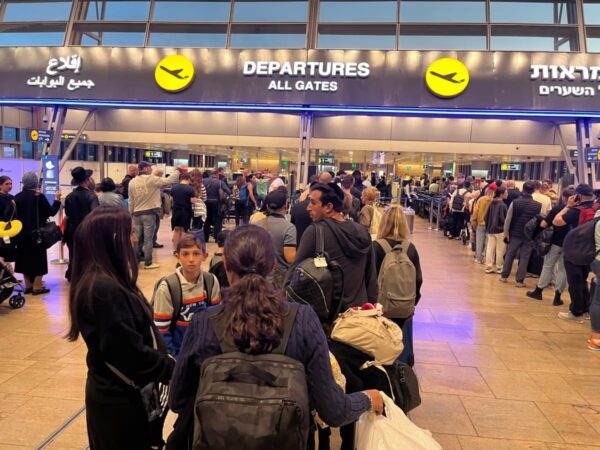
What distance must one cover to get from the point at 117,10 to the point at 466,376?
13877 millimetres

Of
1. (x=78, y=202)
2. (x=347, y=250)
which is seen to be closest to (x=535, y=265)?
(x=347, y=250)

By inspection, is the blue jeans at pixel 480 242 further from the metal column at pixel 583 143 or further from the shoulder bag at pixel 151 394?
the shoulder bag at pixel 151 394

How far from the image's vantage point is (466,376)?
4434mm

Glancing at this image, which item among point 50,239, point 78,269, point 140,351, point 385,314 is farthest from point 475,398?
point 50,239

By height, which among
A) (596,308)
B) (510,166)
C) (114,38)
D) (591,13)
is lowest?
(596,308)

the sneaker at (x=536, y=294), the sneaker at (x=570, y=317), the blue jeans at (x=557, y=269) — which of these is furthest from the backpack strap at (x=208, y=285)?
the sneaker at (x=536, y=294)

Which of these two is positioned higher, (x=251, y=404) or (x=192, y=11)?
(x=192, y=11)

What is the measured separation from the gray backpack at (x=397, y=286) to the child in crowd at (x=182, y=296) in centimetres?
134

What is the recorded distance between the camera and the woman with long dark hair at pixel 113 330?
1836 millimetres

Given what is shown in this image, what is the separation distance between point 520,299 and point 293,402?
275 inches

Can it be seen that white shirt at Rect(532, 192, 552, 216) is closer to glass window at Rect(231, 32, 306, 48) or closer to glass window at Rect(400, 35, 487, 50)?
glass window at Rect(400, 35, 487, 50)

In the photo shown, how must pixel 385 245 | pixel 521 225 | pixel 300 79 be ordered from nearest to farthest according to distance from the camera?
1. pixel 385 245
2. pixel 521 225
3. pixel 300 79

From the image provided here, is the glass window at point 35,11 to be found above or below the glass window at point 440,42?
above

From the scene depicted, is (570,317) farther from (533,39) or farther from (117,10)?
(117,10)
